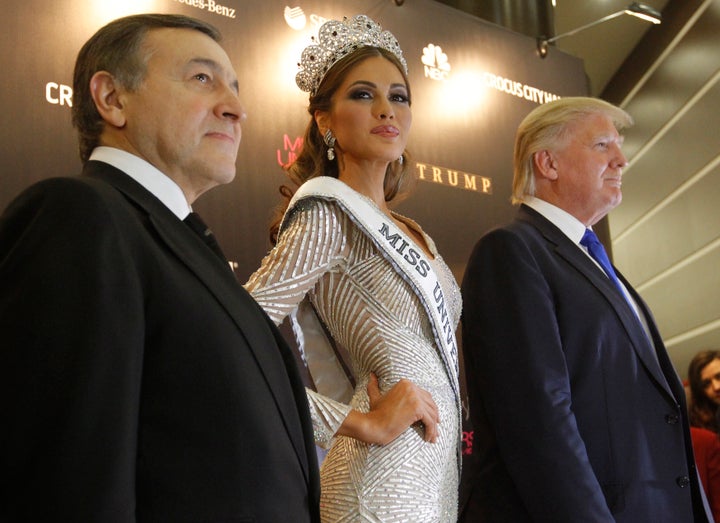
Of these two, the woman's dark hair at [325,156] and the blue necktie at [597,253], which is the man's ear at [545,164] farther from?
the woman's dark hair at [325,156]

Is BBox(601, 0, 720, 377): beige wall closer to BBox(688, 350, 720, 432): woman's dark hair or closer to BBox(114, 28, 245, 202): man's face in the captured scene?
BBox(688, 350, 720, 432): woman's dark hair

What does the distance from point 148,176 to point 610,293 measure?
1085mm

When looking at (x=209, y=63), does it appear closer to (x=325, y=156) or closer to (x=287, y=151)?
(x=325, y=156)

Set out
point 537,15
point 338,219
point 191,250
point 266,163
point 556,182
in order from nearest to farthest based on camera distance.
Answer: point 191,250 < point 338,219 < point 556,182 < point 266,163 < point 537,15

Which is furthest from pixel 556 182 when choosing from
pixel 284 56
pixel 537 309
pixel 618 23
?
pixel 618 23

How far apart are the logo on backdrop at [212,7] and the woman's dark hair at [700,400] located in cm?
239

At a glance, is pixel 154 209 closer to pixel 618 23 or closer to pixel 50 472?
pixel 50 472

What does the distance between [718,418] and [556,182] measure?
1.77 m

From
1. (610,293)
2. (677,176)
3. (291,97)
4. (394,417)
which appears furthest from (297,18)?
(677,176)

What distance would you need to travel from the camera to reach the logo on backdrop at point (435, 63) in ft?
11.2

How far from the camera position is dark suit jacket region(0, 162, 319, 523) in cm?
88

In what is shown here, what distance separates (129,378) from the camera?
93cm

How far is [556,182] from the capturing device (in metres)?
2.20

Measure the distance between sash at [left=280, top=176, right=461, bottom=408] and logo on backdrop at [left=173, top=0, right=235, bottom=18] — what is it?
1152mm
